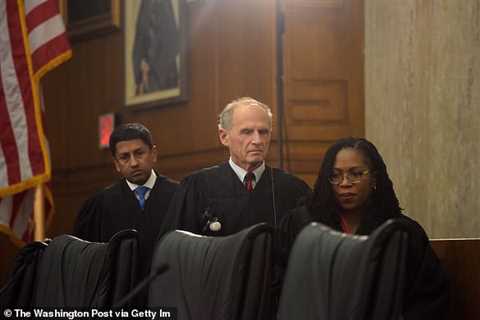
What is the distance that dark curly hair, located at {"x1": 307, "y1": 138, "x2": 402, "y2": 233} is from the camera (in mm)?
3584

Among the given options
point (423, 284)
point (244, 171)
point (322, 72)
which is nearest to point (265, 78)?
point (322, 72)

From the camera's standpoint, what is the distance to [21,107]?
255 inches

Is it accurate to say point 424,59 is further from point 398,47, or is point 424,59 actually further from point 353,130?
point 353,130

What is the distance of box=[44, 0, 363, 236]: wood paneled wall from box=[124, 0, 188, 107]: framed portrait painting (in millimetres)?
87

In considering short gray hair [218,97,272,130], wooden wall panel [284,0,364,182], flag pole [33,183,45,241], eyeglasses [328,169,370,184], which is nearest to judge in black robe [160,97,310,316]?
short gray hair [218,97,272,130]

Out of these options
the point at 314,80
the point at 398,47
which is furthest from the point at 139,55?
the point at 398,47

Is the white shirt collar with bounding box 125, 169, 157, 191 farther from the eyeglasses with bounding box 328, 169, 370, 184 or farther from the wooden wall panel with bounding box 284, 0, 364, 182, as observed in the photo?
the wooden wall panel with bounding box 284, 0, 364, 182

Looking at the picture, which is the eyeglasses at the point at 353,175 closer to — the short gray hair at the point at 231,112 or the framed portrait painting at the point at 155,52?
the short gray hair at the point at 231,112

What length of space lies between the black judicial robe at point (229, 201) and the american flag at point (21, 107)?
2.12 metres

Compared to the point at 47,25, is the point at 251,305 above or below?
below

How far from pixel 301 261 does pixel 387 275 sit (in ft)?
0.94

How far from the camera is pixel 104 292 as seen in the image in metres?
3.21

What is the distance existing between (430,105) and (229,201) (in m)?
1.03

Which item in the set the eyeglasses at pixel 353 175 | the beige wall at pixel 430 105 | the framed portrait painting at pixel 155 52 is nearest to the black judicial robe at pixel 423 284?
the eyeglasses at pixel 353 175
